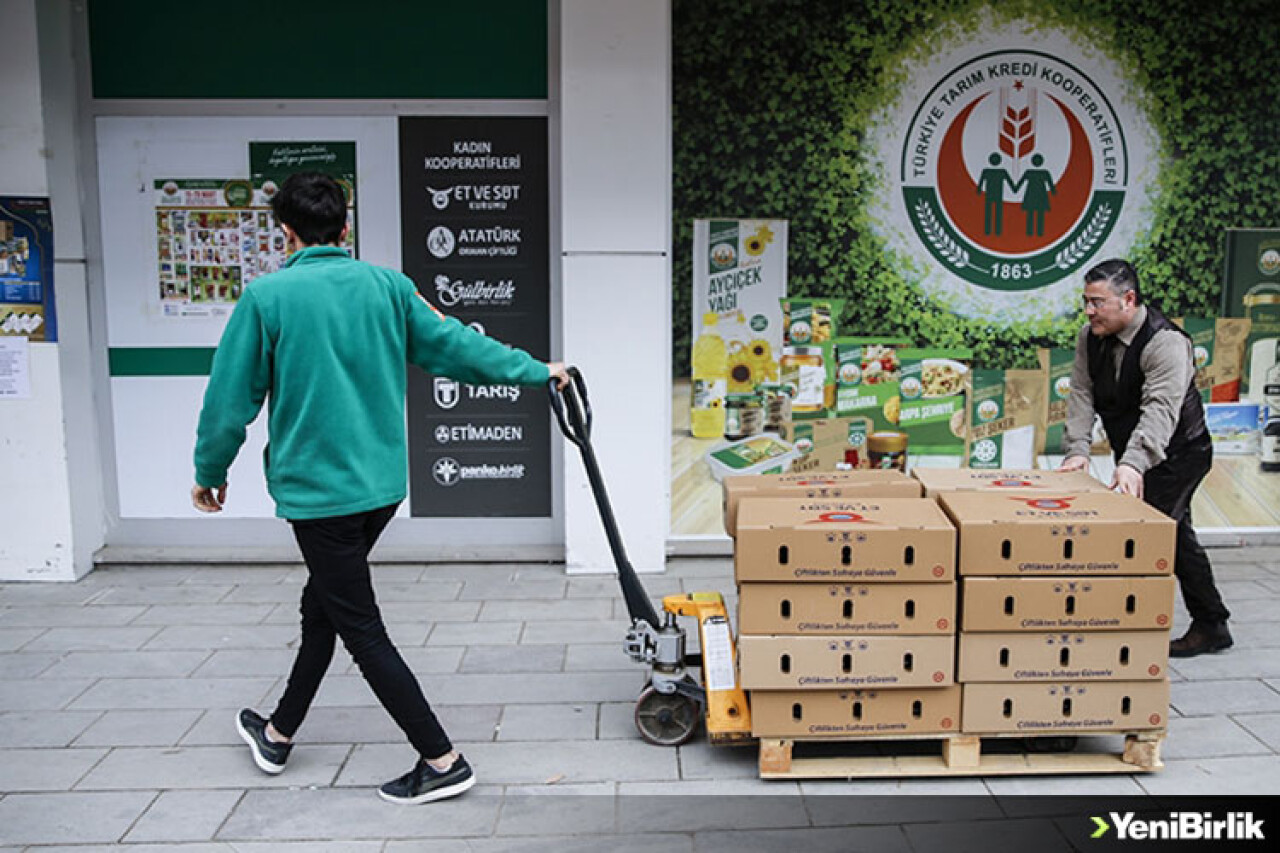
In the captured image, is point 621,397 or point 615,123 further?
point 621,397

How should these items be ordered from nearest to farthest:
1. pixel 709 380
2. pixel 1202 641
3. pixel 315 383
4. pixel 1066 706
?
pixel 315 383, pixel 1066 706, pixel 1202 641, pixel 709 380

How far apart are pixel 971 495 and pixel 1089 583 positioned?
1.69ft

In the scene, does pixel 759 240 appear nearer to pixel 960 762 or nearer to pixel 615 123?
pixel 615 123

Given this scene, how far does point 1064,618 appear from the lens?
12.8 ft

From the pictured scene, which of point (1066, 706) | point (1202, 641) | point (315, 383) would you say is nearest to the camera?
point (315, 383)

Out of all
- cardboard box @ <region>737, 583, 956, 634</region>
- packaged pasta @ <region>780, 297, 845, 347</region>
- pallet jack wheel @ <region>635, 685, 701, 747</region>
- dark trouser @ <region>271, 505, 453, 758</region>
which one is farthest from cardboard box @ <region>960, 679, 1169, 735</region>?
packaged pasta @ <region>780, 297, 845, 347</region>

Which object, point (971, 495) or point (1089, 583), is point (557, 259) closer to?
point (971, 495)

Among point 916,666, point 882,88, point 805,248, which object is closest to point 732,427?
point 805,248

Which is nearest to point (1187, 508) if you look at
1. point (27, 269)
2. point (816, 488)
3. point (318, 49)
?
point (816, 488)

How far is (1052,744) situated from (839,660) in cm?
89

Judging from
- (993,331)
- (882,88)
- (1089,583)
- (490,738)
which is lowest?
(490,738)

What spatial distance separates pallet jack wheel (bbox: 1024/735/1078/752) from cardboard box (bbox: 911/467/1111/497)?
2.85 ft

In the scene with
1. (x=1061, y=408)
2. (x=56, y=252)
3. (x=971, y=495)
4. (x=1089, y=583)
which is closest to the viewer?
(x=1089, y=583)

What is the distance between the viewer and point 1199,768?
4105mm
